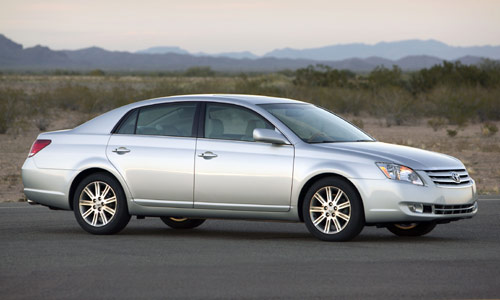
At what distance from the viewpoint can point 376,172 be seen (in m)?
10.8

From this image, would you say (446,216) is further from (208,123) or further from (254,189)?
(208,123)

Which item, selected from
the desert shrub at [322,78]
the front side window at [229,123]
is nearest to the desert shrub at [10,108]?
the desert shrub at [322,78]

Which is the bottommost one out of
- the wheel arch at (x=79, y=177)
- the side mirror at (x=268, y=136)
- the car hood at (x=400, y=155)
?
the wheel arch at (x=79, y=177)

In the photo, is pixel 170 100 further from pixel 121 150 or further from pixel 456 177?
pixel 456 177

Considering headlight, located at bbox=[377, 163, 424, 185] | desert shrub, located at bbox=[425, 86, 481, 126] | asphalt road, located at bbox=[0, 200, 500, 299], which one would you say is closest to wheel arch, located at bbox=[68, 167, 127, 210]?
asphalt road, located at bbox=[0, 200, 500, 299]

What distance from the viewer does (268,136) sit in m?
11.1

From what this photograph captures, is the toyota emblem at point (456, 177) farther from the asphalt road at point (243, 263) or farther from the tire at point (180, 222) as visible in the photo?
the tire at point (180, 222)

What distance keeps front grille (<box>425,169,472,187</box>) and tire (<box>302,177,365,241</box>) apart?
2.90 ft

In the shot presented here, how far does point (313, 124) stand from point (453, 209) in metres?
1.99

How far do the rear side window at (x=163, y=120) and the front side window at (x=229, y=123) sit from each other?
230mm

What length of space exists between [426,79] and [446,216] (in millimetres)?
44763

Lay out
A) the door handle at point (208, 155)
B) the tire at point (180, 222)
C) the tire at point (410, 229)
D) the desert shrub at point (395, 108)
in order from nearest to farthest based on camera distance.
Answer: the door handle at point (208, 155)
the tire at point (410, 229)
the tire at point (180, 222)
the desert shrub at point (395, 108)

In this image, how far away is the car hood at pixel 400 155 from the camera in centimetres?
1089

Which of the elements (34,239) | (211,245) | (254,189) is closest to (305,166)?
(254,189)
